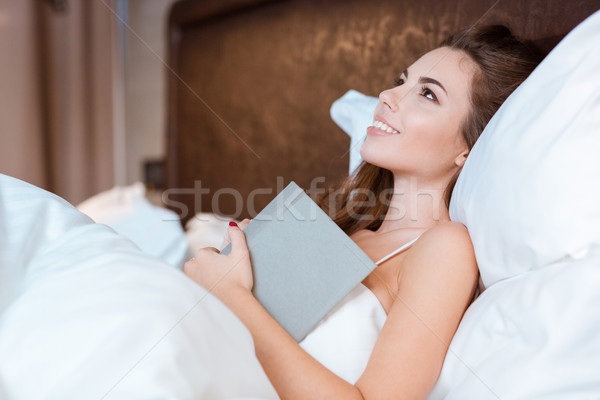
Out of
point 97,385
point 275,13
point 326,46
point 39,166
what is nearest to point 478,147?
point 97,385

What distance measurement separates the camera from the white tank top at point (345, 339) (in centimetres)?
71

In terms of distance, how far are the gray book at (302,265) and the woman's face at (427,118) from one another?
26 centimetres

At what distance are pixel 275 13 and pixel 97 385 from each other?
4.39ft

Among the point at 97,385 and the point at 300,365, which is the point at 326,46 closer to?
the point at 300,365

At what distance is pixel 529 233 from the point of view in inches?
24.4

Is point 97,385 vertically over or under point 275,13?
under

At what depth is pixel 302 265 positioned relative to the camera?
729mm

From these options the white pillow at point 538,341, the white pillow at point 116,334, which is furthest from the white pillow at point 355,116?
the white pillow at point 116,334

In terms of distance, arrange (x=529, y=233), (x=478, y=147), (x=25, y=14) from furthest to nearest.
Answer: (x=25, y=14) → (x=478, y=147) → (x=529, y=233)

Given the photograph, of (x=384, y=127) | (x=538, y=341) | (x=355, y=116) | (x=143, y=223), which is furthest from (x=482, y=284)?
(x=143, y=223)

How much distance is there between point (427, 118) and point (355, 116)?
0.27m

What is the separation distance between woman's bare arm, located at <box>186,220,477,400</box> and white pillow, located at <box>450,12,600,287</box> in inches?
1.8

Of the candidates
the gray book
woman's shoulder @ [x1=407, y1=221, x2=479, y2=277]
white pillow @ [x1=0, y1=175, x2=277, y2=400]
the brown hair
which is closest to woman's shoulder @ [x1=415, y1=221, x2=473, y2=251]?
woman's shoulder @ [x1=407, y1=221, x2=479, y2=277]

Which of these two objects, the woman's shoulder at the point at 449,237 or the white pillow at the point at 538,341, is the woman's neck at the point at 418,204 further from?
the white pillow at the point at 538,341
